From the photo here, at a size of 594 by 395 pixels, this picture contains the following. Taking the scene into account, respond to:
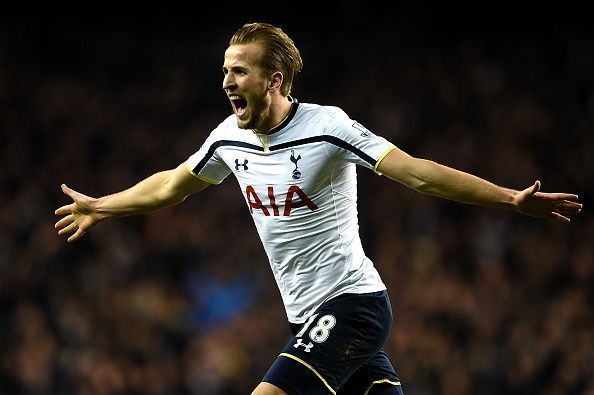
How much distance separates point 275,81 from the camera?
16.6 feet

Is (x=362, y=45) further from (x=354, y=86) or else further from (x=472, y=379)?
(x=472, y=379)

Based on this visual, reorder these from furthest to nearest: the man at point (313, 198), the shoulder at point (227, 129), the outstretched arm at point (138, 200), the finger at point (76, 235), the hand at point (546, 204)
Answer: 1. the outstretched arm at point (138, 200)
2. the finger at point (76, 235)
3. the shoulder at point (227, 129)
4. the man at point (313, 198)
5. the hand at point (546, 204)

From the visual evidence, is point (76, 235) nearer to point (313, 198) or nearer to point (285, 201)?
point (285, 201)

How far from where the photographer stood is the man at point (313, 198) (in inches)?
188

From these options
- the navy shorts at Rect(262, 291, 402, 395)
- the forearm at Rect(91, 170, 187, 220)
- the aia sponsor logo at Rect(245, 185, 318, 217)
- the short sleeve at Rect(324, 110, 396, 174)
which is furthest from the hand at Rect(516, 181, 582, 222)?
the forearm at Rect(91, 170, 187, 220)

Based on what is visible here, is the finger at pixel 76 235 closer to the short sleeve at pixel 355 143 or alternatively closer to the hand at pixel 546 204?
the short sleeve at pixel 355 143

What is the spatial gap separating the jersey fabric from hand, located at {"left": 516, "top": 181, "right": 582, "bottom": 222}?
74 centimetres

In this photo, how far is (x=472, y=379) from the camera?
9625 mm

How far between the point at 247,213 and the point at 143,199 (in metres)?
7.75

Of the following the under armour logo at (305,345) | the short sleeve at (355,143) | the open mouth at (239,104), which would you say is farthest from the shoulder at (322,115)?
the under armour logo at (305,345)

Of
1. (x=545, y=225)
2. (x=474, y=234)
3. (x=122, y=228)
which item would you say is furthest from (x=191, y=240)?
(x=545, y=225)

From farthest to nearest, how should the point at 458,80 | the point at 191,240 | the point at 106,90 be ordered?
1. the point at 106,90
2. the point at 458,80
3. the point at 191,240

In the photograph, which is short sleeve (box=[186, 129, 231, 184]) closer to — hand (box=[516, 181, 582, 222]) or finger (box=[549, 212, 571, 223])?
hand (box=[516, 181, 582, 222])

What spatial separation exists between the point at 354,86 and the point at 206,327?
492 centimetres
